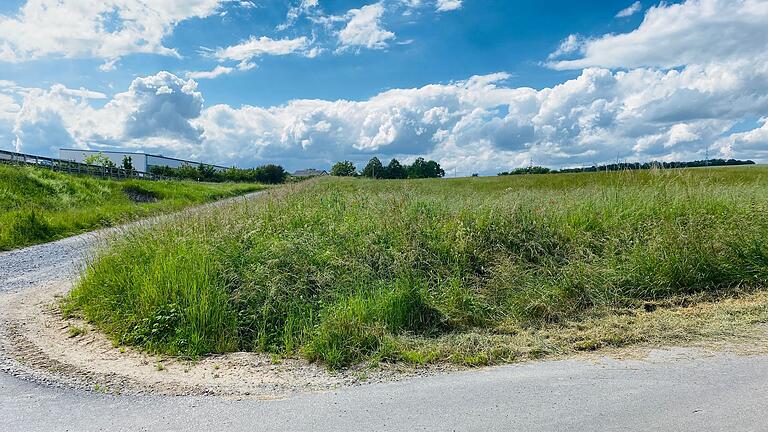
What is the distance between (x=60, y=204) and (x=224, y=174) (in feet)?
231

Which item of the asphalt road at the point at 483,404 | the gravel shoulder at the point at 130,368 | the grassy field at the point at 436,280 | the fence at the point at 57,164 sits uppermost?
the fence at the point at 57,164

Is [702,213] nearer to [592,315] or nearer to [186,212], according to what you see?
[592,315]

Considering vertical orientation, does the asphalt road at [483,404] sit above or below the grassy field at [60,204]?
below

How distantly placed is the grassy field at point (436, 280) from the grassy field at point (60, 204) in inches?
168

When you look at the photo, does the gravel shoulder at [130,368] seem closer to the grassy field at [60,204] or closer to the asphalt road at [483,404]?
the asphalt road at [483,404]

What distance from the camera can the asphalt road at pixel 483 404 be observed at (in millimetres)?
3439

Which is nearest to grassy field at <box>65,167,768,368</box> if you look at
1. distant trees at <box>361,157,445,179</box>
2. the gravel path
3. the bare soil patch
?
the bare soil patch

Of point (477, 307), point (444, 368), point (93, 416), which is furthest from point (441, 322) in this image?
point (93, 416)

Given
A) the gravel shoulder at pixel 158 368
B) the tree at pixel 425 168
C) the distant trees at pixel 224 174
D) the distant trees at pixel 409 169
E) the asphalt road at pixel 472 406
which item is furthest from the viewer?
the distant trees at pixel 224 174

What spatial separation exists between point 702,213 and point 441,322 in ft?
21.9

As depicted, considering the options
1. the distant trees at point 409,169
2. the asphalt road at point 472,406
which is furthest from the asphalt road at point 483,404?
the distant trees at point 409,169

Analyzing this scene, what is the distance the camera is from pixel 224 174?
286 ft

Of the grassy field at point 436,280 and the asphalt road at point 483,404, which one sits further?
the grassy field at point 436,280

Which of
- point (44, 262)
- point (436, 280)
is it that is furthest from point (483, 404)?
point (44, 262)
